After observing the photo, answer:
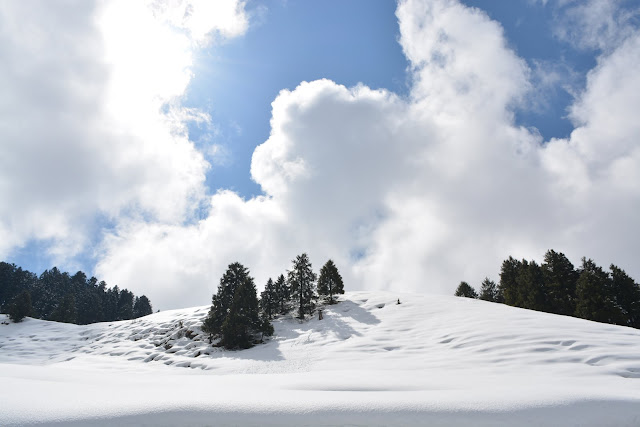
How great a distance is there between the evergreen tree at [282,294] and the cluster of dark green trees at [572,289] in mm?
33229

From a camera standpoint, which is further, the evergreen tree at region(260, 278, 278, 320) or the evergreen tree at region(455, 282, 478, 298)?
the evergreen tree at region(455, 282, 478, 298)

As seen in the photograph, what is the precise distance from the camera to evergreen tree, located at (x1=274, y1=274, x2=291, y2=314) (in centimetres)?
4222

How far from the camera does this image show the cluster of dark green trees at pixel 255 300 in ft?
96.5

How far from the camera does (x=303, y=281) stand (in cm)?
4078

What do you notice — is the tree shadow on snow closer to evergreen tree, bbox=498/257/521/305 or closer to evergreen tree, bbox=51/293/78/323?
evergreen tree, bbox=498/257/521/305

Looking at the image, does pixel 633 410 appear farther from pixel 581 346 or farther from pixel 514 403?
pixel 581 346

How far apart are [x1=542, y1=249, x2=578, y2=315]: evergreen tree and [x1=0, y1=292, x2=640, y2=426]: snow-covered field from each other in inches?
643

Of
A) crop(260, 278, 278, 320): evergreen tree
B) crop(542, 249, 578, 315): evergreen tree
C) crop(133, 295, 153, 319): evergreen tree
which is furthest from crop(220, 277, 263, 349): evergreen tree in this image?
crop(133, 295, 153, 319): evergreen tree

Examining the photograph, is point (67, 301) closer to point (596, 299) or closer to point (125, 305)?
point (125, 305)

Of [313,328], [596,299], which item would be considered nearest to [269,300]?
[313,328]

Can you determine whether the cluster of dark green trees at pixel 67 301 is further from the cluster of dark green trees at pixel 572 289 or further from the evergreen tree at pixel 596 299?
the evergreen tree at pixel 596 299

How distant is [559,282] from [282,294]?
3715cm

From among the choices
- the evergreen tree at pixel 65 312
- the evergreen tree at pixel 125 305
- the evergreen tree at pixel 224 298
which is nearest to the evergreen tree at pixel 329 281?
the evergreen tree at pixel 224 298

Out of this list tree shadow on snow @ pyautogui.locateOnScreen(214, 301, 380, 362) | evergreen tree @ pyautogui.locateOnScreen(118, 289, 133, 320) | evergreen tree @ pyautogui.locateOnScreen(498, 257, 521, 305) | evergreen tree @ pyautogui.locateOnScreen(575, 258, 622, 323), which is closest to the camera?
tree shadow on snow @ pyautogui.locateOnScreen(214, 301, 380, 362)
